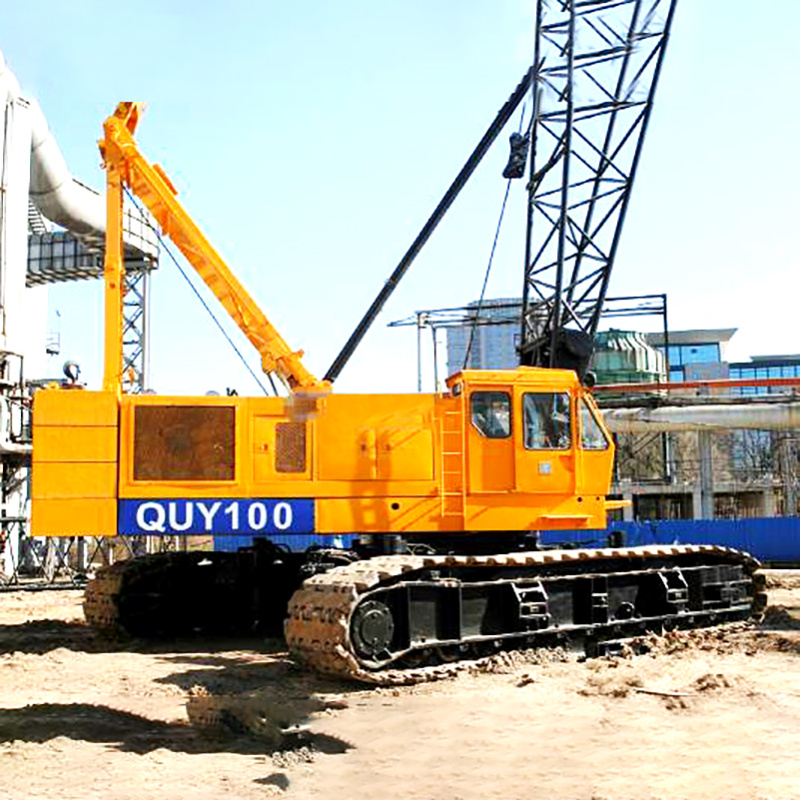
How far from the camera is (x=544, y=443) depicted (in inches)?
460

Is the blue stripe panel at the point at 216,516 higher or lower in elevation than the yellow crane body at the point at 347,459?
lower

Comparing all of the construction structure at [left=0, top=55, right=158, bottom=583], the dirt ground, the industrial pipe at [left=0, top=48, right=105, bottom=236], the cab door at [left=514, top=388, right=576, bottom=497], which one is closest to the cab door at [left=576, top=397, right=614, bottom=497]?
the cab door at [left=514, top=388, right=576, bottom=497]

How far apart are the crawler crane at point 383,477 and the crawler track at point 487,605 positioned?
0.03 meters

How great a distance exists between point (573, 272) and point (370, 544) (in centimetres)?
1091

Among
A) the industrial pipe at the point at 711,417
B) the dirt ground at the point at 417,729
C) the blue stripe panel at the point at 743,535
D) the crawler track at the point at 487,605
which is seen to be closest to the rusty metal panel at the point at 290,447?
the crawler track at the point at 487,605

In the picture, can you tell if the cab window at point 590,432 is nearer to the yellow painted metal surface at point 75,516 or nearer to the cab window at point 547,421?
the cab window at point 547,421

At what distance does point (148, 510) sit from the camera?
36.7 feet

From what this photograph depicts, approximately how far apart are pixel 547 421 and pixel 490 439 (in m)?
0.72

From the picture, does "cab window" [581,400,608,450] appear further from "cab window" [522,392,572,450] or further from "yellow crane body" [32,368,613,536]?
"cab window" [522,392,572,450]

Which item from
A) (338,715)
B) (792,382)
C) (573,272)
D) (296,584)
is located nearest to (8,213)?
(573,272)

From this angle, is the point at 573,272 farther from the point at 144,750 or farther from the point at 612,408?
the point at 144,750

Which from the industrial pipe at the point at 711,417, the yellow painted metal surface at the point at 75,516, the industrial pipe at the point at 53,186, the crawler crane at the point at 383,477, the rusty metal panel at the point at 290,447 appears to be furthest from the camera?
the industrial pipe at the point at 711,417

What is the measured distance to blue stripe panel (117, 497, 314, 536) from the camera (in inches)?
438

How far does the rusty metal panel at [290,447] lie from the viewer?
11.5 m
